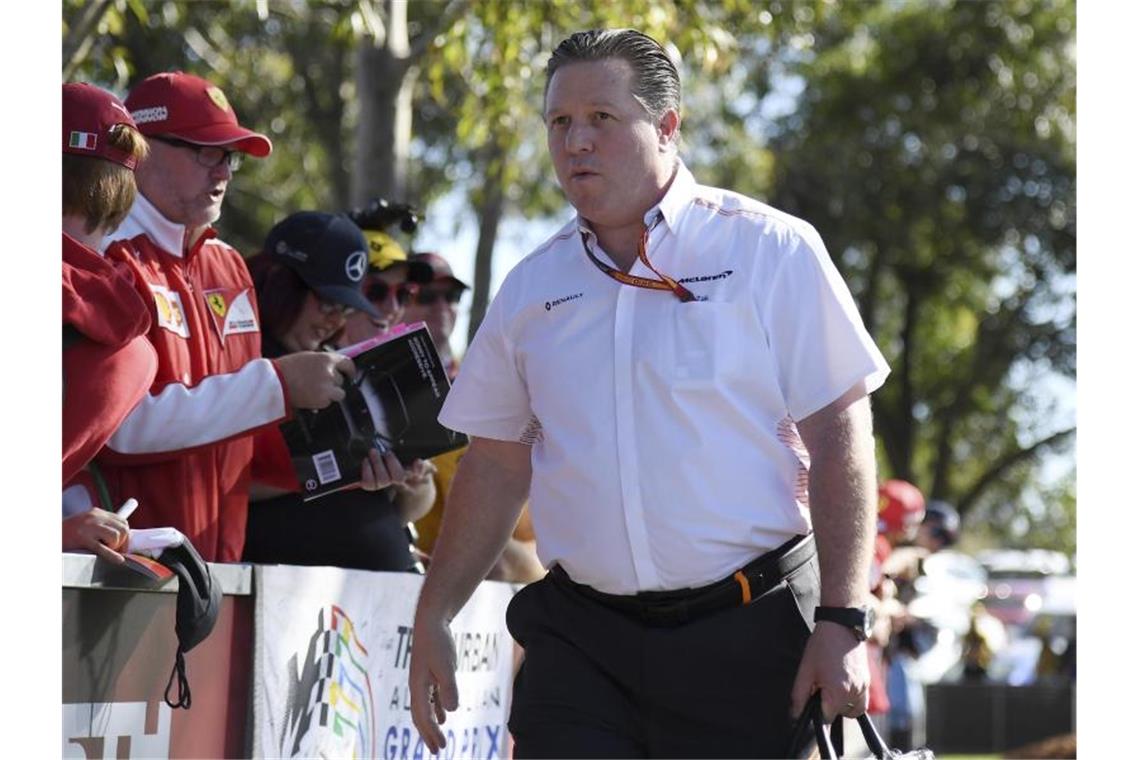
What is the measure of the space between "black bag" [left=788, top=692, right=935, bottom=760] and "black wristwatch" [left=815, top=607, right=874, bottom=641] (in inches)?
5.7

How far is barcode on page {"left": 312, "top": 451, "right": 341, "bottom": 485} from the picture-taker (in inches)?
220

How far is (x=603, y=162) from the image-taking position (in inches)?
165

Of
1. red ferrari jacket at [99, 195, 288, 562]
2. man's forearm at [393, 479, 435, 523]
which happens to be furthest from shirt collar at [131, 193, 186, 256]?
man's forearm at [393, 479, 435, 523]

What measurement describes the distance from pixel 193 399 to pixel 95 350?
0.73 metres

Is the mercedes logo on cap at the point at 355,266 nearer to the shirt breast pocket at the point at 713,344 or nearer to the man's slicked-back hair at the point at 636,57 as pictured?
the man's slicked-back hair at the point at 636,57

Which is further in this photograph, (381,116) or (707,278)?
(381,116)

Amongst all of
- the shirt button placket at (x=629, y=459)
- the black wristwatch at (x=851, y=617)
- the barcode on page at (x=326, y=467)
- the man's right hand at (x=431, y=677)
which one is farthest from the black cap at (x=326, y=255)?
the black wristwatch at (x=851, y=617)

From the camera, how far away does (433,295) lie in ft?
24.4

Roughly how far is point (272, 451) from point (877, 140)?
2814 centimetres

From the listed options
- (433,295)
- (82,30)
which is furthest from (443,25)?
(433,295)

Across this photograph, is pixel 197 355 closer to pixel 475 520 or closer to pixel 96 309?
pixel 96 309

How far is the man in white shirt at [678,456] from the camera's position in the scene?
399 centimetres

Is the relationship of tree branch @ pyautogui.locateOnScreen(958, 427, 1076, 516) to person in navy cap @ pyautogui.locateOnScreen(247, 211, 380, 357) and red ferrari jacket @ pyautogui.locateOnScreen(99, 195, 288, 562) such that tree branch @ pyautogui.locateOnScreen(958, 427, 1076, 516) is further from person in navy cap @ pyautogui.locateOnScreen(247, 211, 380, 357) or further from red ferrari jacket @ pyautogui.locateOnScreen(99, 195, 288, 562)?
red ferrari jacket @ pyautogui.locateOnScreen(99, 195, 288, 562)
